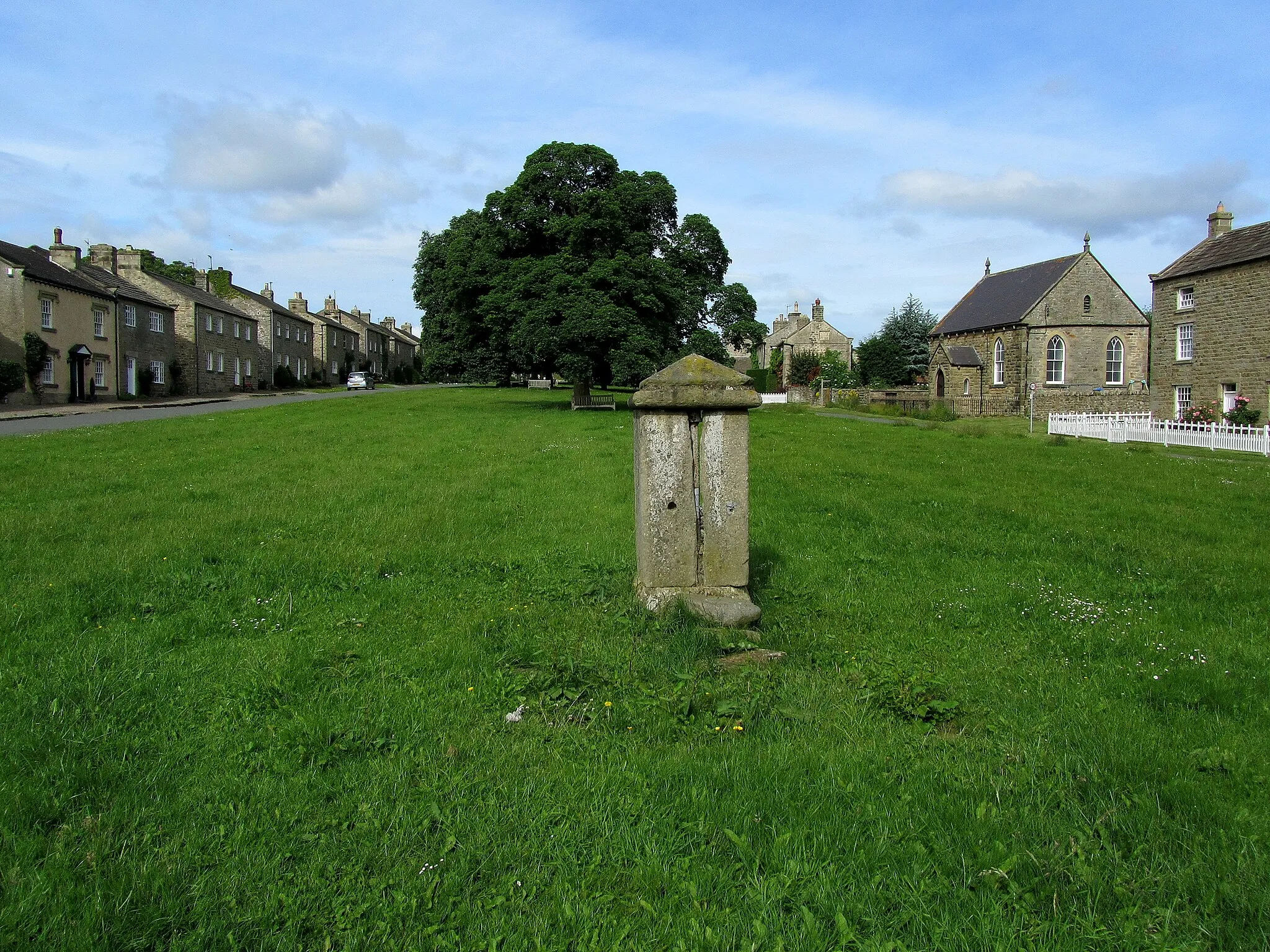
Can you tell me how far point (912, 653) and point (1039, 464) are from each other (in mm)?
11925

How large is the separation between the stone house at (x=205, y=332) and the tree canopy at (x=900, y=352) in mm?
47113

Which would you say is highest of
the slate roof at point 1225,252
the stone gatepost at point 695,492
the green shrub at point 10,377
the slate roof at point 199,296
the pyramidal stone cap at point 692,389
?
the slate roof at point 199,296

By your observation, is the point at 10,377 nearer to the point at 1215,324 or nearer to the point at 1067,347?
the point at 1215,324

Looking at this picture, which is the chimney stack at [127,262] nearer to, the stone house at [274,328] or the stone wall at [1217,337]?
the stone house at [274,328]

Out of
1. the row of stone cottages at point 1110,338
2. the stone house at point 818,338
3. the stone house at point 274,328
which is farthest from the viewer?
the stone house at point 818,338

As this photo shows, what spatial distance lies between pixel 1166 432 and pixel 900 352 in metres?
41.4

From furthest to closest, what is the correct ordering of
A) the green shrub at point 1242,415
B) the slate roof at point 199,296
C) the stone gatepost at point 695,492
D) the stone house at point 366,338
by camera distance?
the stone house at point 366,338 → the slate roof at point 199,296 → the green shrub at point 1242,415 → the stone gatepost at point 695,492

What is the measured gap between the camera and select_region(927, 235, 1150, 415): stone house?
45.6 m

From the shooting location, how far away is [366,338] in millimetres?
92688

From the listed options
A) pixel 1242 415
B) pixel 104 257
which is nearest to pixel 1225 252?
pixel 1242 415

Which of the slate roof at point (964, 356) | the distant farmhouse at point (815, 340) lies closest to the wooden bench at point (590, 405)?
the slate roof at point (964, 356)

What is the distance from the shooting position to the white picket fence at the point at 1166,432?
21312 millimetres

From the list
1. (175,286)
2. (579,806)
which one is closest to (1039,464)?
(579,806)

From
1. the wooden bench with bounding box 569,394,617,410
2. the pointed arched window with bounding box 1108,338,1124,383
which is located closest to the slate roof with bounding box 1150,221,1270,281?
the pointed arched window with bounding box 1108,338,1124,383
